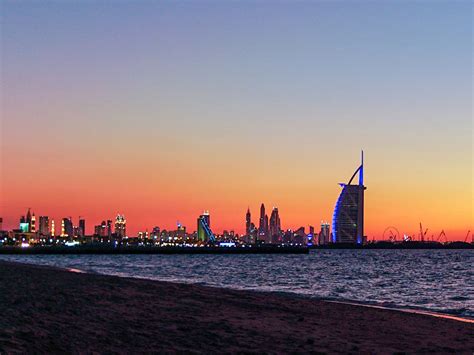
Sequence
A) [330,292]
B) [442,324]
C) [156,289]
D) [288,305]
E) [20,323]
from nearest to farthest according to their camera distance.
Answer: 1. [20,323]
2. [442,324]
3. [288,305]
4. [156,289]
5. [330,292]

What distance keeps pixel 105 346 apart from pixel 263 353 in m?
3.62

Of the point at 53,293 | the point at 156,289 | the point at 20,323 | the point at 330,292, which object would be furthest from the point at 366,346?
the point at 330,292

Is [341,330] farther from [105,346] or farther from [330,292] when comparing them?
[330,292]

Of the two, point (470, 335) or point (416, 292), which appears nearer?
point (470, 335)

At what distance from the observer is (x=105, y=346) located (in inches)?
512

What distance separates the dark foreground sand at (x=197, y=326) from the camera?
44.6 ft

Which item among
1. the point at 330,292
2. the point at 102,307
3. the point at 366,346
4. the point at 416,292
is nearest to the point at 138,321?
the point at 102,307

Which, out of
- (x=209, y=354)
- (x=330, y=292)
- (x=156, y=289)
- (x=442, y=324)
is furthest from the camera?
(x=330, y=292)

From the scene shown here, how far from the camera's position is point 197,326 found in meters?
17.2

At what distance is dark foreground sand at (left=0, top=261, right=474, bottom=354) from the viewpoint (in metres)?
13.6

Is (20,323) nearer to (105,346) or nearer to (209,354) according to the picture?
(105,346)

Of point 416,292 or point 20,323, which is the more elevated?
point 20,323

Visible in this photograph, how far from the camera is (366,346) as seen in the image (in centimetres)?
1527

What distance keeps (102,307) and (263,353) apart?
9.08 meters
